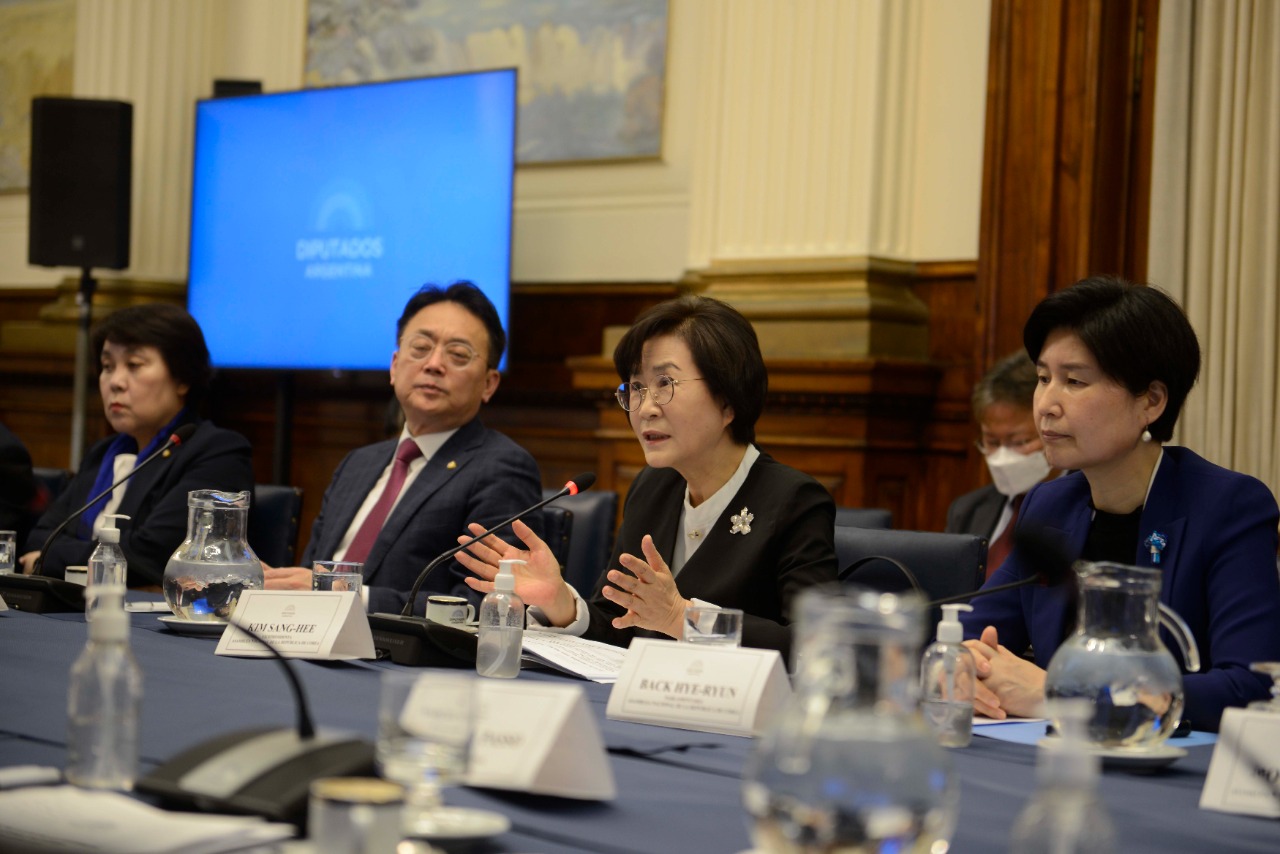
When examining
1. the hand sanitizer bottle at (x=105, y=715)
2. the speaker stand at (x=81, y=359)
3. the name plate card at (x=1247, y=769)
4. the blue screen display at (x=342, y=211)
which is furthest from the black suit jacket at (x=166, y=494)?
the speaker stand at (x=81, y=359)

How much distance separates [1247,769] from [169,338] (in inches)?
120

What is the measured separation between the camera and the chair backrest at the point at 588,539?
11.2ft

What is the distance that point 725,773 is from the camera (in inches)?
57.4

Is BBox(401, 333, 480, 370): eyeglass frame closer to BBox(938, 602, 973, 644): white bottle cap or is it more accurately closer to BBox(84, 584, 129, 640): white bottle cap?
BBox(938, 602, 973, 644): white bottle cap

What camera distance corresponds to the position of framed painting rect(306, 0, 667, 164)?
18.1ft

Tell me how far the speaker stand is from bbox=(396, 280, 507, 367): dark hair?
125 inches

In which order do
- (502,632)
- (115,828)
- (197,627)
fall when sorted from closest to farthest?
(115,828) → (502,632) → (197,627)

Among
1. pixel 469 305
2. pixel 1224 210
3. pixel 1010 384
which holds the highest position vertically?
pixel 1224 210

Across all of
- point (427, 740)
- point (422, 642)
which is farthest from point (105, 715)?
point (422, 642)

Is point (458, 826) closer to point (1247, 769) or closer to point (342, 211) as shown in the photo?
point (1247, 769)

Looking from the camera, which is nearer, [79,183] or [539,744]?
[539,744]

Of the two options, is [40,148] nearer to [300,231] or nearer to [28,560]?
[300,231]

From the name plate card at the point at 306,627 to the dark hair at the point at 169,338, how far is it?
182 centimetres

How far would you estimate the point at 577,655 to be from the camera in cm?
214
